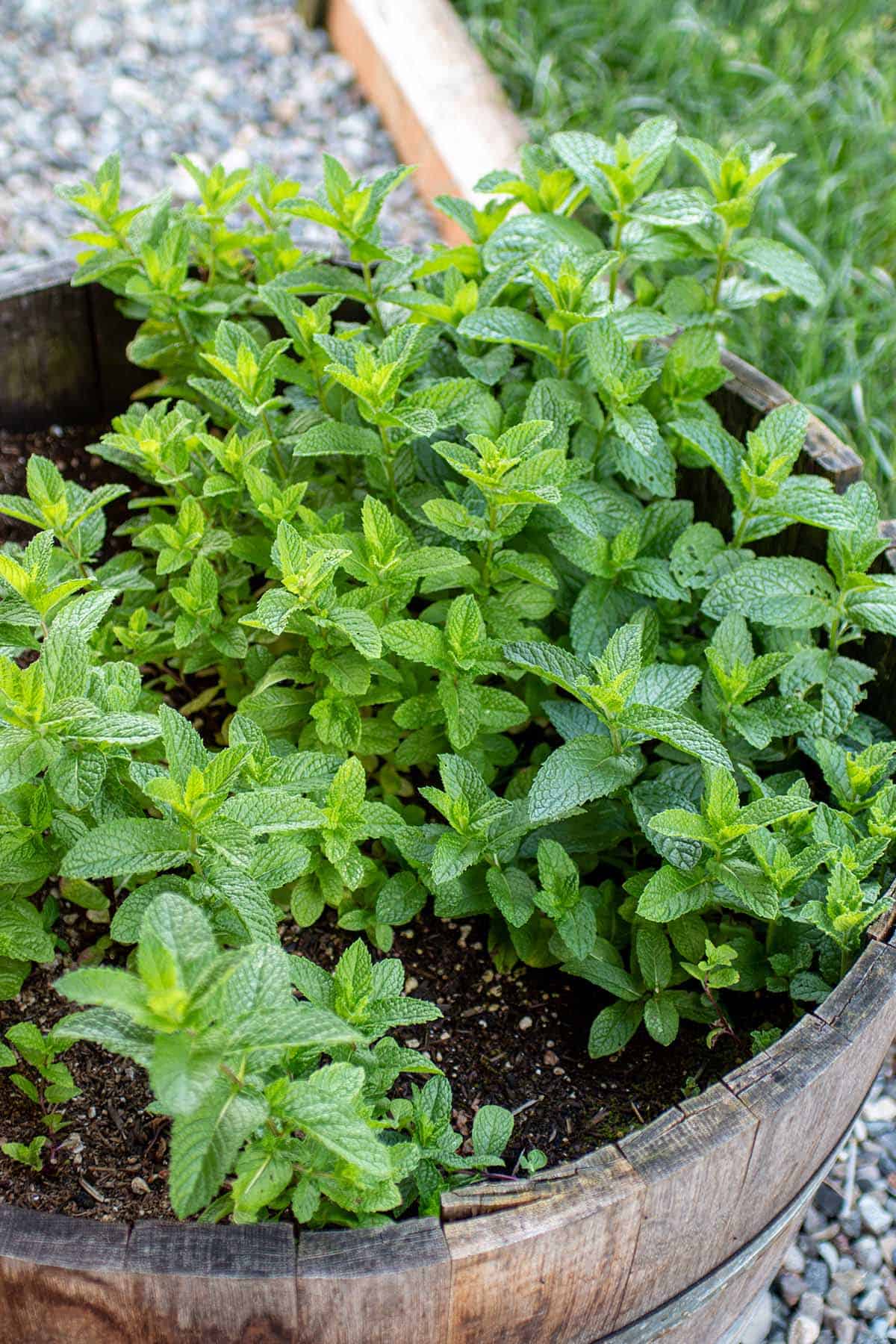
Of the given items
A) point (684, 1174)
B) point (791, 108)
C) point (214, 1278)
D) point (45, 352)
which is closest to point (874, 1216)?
point (684, 1174)

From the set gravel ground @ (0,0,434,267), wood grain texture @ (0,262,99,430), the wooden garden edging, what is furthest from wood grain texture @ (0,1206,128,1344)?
gravel ground @ (0,0,434,267)

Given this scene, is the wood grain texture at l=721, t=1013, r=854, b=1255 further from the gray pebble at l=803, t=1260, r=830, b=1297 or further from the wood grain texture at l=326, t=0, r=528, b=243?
the wood grain texture at l=326, t=0, r=528, b=243

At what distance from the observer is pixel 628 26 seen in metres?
3.72

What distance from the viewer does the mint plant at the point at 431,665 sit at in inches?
51.8

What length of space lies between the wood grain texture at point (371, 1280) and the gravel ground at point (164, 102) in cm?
258

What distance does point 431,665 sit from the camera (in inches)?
62.3

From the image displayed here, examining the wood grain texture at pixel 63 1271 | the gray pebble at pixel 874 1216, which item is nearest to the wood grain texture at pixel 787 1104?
the wood grain texture at pixel 63 1271

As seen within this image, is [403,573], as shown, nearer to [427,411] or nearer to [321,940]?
[427,411]

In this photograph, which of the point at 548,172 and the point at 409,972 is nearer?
the point at 409,972

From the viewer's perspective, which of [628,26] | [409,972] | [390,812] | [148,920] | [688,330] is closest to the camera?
[148,920]

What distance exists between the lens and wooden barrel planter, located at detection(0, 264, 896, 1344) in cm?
113

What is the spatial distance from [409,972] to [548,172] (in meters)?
1.13

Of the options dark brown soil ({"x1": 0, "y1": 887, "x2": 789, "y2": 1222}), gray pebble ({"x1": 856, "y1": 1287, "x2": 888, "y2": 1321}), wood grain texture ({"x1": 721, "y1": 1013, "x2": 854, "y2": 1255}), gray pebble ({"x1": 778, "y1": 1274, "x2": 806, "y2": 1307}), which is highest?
wood grain texture ({"x1": 721, "y1": 1013, "x2": 854, "y2": 1255})

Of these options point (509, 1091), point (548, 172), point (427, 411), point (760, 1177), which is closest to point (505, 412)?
point (427, 411)
